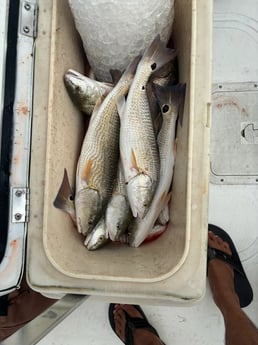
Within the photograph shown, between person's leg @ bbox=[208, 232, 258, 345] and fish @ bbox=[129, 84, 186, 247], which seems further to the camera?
person's leg @ bbox=[208, 232, 258, 345]

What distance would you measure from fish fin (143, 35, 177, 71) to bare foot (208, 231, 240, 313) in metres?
0.60

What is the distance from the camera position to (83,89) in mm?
1251

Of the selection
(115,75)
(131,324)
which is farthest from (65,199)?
(131,324)

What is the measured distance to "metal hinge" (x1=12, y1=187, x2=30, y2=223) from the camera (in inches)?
44.0

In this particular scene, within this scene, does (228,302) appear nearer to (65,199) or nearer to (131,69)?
(65,199)

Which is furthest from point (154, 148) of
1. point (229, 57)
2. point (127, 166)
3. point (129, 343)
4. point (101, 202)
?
point (129, 343)

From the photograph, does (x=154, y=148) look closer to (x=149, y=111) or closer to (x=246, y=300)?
(x=149, y=111)

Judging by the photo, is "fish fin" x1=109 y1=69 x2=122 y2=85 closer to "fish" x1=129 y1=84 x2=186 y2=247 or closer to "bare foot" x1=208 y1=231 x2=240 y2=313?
"fish" x1=129 y1=84 x2=186 y2=247

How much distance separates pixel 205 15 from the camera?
3.62 feet

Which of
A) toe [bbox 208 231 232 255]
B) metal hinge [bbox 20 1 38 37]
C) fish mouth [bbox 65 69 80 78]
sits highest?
metal hinge [bbox 20 1 38 37]

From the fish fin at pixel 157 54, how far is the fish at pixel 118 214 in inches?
11.1

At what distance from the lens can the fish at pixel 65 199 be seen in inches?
45.8

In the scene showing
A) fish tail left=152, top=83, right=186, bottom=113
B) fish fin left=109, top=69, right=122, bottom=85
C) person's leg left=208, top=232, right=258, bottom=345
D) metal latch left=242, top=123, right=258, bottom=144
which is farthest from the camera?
metal latch left=242, top=123, right=258, bottom=144

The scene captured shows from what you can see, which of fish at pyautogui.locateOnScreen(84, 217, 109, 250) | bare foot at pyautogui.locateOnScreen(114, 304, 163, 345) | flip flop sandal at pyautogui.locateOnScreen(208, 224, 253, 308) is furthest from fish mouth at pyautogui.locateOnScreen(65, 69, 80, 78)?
bare foot at pyautogui.locateOnScreen(114, 304, 163, 345)
